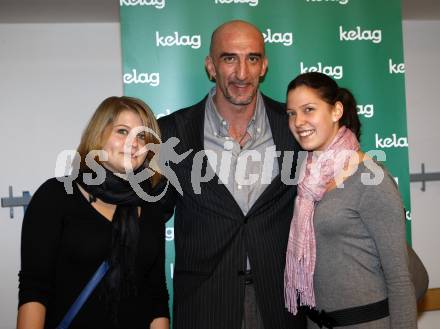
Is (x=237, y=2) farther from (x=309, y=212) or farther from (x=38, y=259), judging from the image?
(x=38, y=259)

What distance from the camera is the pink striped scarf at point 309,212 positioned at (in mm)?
1935

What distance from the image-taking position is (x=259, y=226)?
211 cm

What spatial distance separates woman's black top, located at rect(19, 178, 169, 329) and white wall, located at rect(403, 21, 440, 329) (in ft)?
11.4

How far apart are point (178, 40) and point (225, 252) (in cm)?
130

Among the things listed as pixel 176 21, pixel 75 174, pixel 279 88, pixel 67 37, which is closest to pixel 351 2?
pixel 279 88

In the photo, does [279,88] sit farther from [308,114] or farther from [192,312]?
[192,312]

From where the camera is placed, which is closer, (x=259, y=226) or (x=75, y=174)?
(x=75, y=174)

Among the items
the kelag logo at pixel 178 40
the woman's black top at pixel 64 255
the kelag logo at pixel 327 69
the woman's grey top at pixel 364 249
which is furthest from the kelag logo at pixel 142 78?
the woman's grey top at pixel 364 249

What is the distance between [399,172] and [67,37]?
2967mm

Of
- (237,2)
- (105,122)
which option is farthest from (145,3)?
(105,122)

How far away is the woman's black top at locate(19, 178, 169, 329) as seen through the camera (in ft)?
5.64

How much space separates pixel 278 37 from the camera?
111 inches

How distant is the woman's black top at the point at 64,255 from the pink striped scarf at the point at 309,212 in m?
0.69

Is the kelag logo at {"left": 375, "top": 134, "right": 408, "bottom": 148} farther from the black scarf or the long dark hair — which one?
the black scarf
